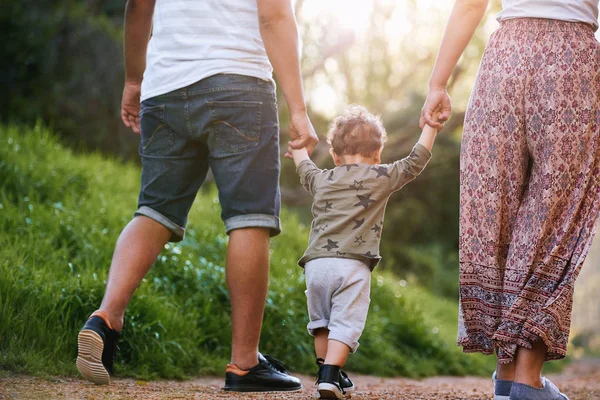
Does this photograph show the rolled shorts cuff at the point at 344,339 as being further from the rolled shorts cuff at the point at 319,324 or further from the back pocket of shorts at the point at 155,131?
the back pocket of shorts at the point at 155,131

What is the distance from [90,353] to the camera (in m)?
2.87


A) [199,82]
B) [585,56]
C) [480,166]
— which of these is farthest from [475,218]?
[199,82]

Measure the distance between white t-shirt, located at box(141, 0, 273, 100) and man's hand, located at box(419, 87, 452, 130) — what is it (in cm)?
66

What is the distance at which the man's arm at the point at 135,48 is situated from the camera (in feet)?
11.0

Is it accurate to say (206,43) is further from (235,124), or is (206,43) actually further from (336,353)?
(336,353)

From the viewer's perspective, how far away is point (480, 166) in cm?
277

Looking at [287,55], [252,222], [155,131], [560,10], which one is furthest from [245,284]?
[560,10]

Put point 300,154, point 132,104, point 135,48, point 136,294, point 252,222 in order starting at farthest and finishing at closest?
1. point 136,294
2. point 132,104
3. point 135,48
4. point 300,154
5. point 252,222

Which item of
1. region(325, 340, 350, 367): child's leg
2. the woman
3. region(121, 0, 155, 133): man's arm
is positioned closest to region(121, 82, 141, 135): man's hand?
region(121, 0, 155, 133): man's arm

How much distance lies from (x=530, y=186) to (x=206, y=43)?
4.44 feet

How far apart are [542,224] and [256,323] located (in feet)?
3.88

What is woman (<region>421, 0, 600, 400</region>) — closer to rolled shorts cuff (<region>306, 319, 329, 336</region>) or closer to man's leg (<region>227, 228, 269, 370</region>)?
rolled shorts cuff (<region>306, 319, 329, 336</region>)

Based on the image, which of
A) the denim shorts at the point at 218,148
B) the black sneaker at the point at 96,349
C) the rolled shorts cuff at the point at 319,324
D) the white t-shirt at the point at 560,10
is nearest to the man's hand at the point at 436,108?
the white t-shirt at the point at 560,10

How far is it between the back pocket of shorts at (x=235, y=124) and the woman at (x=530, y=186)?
84cm
